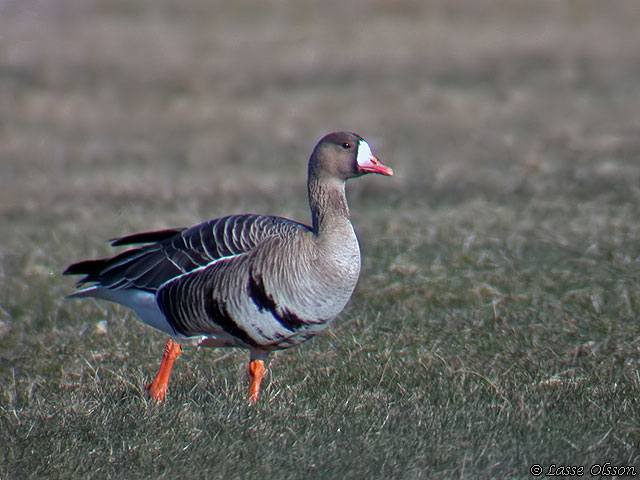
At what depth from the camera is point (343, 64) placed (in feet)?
64.6

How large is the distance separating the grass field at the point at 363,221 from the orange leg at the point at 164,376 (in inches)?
3.7

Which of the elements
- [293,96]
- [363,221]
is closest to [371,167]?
[363,221]

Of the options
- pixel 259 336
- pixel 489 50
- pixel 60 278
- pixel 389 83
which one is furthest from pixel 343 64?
pixel 259 336

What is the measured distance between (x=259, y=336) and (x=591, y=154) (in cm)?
832

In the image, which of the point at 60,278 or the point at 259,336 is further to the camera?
the point at 60,278

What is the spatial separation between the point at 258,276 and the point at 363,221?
4.70 metres

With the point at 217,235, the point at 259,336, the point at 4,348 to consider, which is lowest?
the point at 4,348

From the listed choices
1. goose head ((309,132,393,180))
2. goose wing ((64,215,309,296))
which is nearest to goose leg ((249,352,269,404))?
goose wing ((64,215,309,296))

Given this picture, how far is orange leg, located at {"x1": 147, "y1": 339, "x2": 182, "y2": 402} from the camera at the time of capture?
5512 millimetres

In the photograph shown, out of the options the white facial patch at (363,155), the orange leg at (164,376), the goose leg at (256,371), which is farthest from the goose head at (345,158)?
the orange leg at (164,376)

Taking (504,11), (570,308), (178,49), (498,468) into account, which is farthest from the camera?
(504,11)

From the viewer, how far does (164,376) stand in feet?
18.2

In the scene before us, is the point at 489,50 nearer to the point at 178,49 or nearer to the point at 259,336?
the point at 178,49

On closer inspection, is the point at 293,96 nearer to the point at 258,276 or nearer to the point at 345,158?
the point at 345,158
